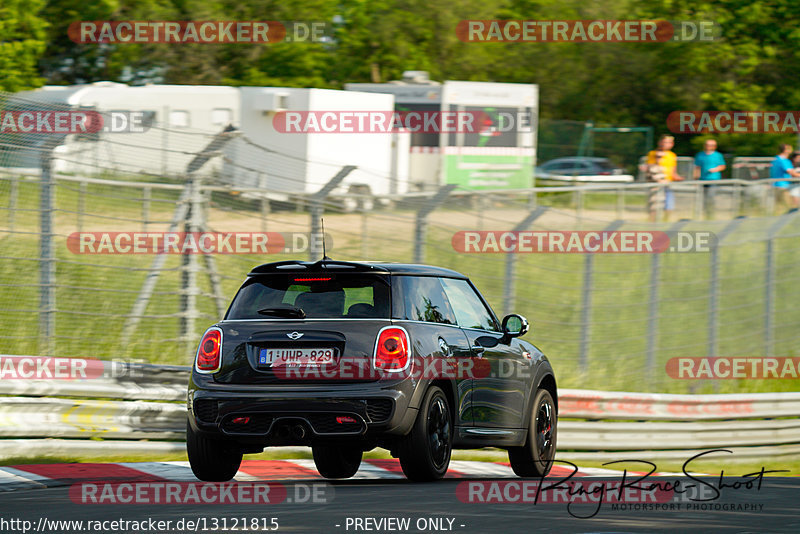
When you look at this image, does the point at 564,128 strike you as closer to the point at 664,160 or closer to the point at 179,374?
the point at 664,160

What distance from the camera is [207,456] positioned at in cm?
880

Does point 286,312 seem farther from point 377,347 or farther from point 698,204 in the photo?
point 698,204

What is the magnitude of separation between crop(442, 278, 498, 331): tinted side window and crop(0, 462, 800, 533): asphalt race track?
4.76ft

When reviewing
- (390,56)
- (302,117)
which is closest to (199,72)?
(390,56)

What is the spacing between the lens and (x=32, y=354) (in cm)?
1184

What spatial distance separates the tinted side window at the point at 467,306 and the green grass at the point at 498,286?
372 centimetres

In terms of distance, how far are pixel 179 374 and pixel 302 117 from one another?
21.7 m

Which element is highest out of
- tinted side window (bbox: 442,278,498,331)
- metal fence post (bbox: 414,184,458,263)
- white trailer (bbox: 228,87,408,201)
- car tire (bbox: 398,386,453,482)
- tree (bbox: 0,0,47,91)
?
tree (bbox: 0,0,47,91)

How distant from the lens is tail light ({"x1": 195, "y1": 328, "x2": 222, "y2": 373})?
8531 millimetres

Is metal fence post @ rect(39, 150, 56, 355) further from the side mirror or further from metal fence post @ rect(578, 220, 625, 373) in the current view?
metal fence post @ rect(578, 220, 625, 373)

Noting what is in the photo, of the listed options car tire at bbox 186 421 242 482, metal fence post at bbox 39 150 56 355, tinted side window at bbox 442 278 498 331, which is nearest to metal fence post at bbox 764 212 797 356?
tinted side window at bbox 442 278 498 331

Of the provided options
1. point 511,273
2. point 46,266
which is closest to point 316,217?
point 511,273

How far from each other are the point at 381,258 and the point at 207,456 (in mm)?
5687

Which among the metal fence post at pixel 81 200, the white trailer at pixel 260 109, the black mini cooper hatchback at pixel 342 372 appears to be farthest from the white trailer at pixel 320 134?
the black mini cooper hatchback at pixel 342 372
